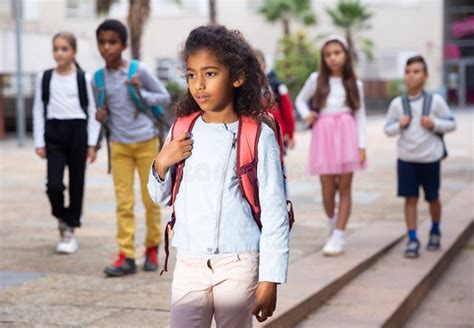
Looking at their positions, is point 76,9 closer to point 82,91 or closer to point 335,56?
point 82,91

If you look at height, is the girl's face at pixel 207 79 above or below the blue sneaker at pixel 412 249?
above

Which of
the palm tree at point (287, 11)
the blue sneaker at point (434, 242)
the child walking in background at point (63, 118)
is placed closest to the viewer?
the child walking in background at point (63, 118)

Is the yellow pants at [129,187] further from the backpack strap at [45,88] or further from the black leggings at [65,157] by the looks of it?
the backpack strap at [45,88]

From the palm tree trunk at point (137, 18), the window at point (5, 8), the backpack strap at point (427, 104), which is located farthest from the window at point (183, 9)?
the backpack strap at point (427, 104)

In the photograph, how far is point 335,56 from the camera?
7207mm

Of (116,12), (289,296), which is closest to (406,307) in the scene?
(289,296)

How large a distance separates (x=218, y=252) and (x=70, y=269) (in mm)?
3538

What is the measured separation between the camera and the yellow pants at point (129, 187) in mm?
6426

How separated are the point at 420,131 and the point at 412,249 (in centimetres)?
95

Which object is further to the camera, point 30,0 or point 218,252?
point 30,0

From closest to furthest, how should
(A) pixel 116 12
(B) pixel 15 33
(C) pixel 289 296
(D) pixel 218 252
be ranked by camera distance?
(D) pixel 218 252 → (C) pixel 289 296 → (B) pixel 15 33 → (A) pixel 116 12

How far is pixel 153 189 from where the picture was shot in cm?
343

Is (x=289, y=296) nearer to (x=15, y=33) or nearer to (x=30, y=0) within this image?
(x=15, y=33)

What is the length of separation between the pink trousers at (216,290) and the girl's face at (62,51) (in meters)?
4.20
